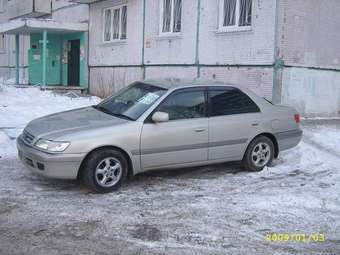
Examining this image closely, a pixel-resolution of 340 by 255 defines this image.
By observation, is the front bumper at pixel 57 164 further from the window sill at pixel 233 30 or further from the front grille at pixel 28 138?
the window sill at pixel 233 30

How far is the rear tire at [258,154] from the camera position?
7.48 m

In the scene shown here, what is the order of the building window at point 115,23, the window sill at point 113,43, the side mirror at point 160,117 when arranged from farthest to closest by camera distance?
the building window at point 115,23 → the window sill at point 113,43 → the side mirror at point 160,117

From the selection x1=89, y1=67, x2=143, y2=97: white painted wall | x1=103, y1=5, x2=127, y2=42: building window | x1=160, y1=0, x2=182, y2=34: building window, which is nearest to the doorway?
x1=89, y1=67, x2=143, y2=97: white painted wall

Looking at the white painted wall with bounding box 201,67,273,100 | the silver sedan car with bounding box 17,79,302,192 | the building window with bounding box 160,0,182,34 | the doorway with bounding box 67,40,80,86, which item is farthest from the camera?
the doorway with bounding box 67,40,80,86

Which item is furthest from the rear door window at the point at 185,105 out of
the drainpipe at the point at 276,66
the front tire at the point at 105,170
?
the drainpipe at the point at 276,66

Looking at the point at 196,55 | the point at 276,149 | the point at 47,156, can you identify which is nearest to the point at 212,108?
the point at 276,149

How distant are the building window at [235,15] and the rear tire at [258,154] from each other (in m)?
5.82

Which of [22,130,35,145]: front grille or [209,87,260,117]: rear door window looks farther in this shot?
[209,87,260,117]: rear door window

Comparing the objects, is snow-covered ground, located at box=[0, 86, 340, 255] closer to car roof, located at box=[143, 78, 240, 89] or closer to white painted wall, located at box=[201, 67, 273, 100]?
car roof, located at box=[143, 78, 240, 89]

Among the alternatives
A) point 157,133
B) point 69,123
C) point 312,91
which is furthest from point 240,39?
point 69,123

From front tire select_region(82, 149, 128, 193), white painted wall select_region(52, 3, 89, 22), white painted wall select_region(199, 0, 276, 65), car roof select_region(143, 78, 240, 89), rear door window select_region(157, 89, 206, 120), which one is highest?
white painted wall select_region(52, 3, 89, 22)

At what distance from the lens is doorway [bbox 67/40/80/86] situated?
21375mm

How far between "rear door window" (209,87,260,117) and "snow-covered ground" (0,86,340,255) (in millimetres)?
965

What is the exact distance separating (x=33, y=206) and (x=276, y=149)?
12.9 feet
